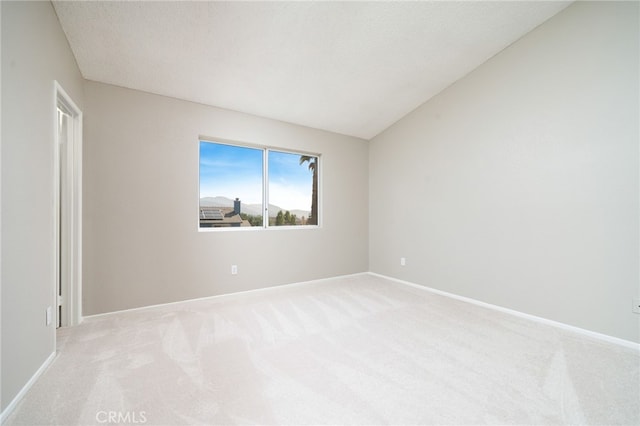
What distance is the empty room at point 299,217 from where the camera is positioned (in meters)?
1.62

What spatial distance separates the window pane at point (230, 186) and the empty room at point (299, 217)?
0.11 feet

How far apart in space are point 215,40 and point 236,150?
4.93 feet

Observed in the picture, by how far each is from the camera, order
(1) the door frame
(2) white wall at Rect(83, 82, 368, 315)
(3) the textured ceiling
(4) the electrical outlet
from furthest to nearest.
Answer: (2) white wall at Rect(83, 82, 368, 315), (1) the door frame, (3) the textured ceiling, (4) the electrical outlet

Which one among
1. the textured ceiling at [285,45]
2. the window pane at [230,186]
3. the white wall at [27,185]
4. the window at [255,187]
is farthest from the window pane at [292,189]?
the white wall at [27,185]

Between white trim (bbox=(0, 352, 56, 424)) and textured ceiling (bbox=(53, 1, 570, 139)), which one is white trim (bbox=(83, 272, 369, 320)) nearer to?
white trim (bbox=(0, 352, 56, 424))

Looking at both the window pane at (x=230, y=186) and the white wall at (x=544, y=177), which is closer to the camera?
the white wall at (x=544, y=177)

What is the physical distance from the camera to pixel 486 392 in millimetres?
1657

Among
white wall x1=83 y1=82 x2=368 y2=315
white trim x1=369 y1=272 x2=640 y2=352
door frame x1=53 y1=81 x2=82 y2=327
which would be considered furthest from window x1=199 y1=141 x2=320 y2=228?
white trim x1=369 y1=272 x2=640 y2=352

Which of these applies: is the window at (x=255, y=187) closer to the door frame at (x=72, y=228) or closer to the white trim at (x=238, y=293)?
the white trim at (x=238, y=293)

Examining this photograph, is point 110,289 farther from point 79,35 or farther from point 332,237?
point 332,237

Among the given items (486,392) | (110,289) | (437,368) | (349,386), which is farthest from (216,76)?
(486,392)

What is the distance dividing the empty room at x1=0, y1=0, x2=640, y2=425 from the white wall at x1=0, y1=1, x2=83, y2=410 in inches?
0.8

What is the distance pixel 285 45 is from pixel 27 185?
2.28 metres

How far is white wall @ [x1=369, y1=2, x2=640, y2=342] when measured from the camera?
2.34 m
